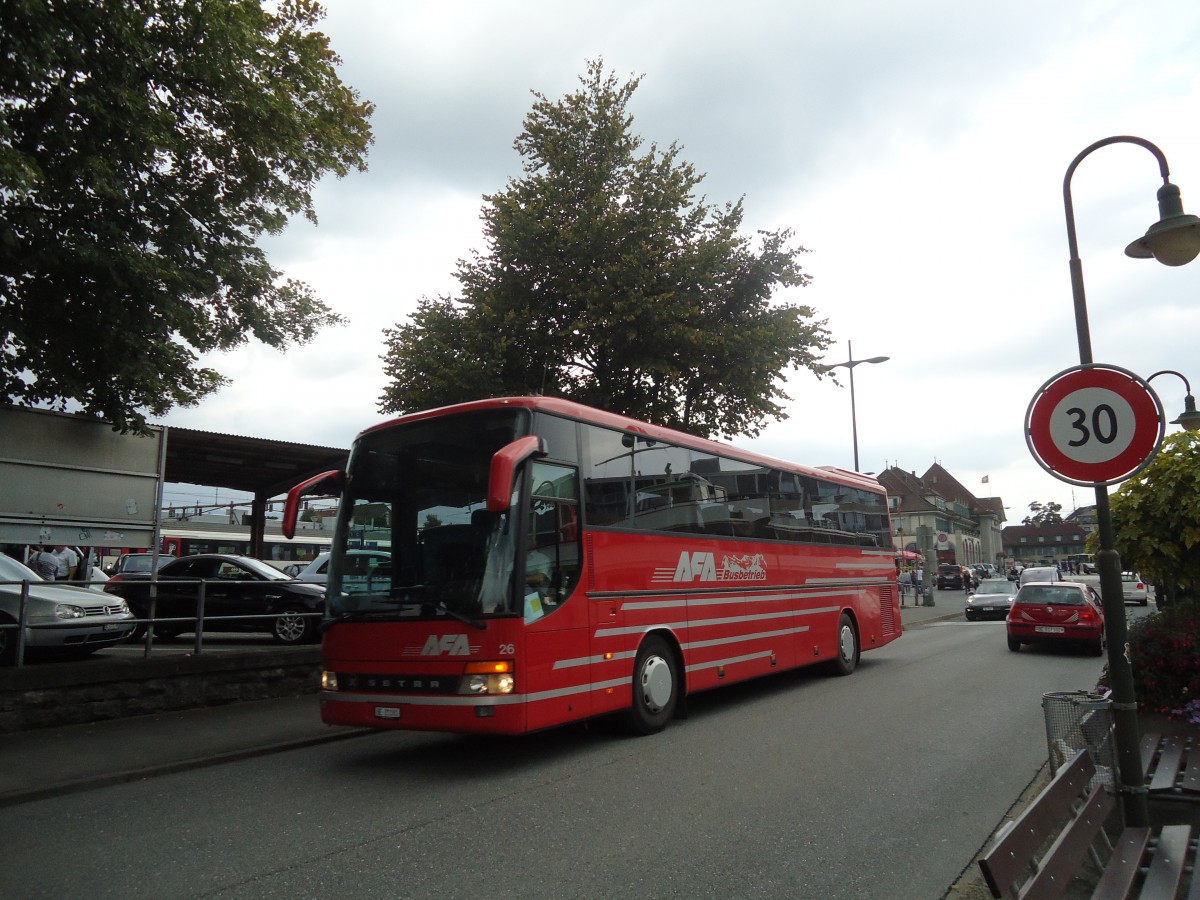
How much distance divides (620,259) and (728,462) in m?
7.42

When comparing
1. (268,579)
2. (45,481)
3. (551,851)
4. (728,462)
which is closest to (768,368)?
(728,462)

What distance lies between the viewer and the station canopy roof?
14.9m

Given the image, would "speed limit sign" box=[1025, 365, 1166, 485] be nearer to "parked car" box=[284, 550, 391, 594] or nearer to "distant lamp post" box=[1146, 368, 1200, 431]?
"parked car" box=[284, 550, 391, 594]

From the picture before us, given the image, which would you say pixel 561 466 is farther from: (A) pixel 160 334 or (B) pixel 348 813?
(A) pixel 160 334

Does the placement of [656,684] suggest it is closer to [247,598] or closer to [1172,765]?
[1172,765]

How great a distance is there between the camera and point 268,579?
16.1 meters

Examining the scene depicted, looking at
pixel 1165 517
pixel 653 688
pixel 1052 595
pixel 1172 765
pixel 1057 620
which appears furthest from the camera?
pixel 1052 595

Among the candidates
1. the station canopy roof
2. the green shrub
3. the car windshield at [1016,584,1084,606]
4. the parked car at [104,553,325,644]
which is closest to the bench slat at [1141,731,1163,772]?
the green shrub

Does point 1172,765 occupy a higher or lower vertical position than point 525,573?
lower

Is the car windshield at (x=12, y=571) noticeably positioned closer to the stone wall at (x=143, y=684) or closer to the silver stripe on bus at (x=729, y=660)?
the stone wall at (x=143, y=684)

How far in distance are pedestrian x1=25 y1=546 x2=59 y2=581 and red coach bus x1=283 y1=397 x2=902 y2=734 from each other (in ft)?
43.6

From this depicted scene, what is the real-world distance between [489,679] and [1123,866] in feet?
15.1

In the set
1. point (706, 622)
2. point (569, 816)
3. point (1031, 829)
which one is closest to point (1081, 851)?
point (1031, 829)

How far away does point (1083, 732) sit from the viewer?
5141 mm
